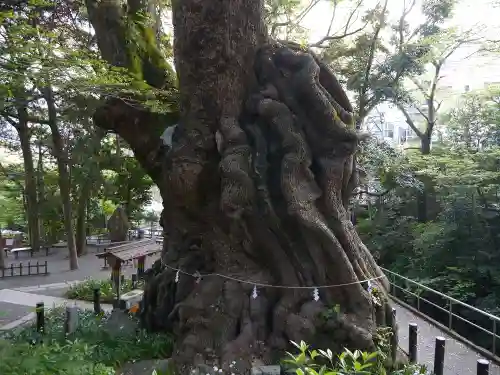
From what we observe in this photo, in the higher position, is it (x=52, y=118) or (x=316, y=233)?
(x=52, y=118)

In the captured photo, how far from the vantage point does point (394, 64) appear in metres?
16.0

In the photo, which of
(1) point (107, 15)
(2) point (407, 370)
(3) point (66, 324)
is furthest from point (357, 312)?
(1) point (107, 15)

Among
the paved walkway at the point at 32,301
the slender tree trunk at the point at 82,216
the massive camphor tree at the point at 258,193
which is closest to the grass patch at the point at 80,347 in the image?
the massive camphor tree at the point at 258,193

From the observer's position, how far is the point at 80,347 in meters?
6.38

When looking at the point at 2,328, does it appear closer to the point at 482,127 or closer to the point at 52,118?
the point at 52,118

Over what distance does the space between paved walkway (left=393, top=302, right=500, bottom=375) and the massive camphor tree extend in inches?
53.3

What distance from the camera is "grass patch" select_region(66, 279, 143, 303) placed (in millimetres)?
12735

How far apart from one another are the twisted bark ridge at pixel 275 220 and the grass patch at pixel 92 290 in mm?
6323

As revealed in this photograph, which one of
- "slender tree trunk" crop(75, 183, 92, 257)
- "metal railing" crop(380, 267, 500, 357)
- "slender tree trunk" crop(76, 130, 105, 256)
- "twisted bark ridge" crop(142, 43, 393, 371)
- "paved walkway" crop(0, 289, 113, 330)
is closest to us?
"twisted bark ridge" crop(142, 43, 393, 371)

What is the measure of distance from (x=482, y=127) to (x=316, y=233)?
42.6 feet

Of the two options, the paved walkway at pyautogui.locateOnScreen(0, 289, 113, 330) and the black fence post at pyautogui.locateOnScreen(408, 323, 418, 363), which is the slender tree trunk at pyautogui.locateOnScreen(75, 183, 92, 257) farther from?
the black fence post at pyautogui.locateOnScreen(408, 323, 418, 363)

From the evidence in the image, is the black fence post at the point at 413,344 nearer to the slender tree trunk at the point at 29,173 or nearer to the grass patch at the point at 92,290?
the grass patch at the point at 92,290

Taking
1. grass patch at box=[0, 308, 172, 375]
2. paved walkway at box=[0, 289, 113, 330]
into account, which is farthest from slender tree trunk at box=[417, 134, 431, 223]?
grass patch at box=[0, 308, 172, 375]

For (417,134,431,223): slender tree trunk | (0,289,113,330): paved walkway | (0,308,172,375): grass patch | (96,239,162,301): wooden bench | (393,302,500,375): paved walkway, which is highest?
(417,134,431,223): slender tree trunk
